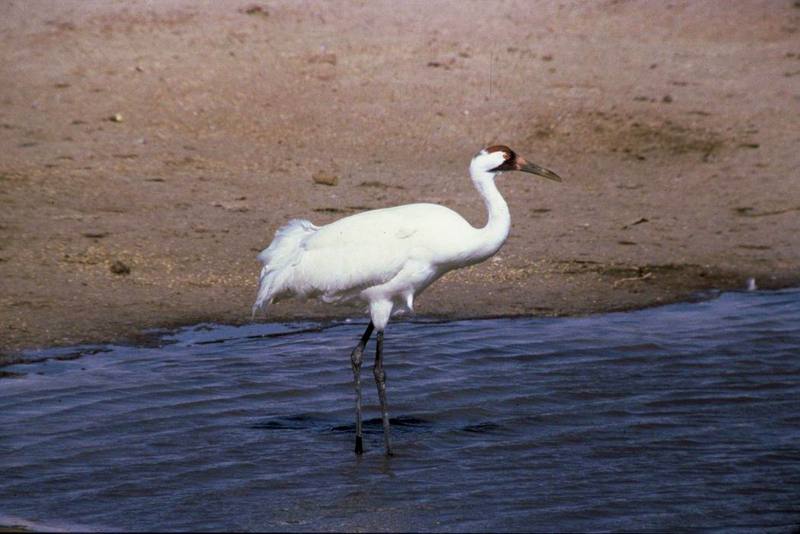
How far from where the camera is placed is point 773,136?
11.6m

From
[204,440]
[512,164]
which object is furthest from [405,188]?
[204,440]

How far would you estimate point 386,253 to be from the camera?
690 centimetres

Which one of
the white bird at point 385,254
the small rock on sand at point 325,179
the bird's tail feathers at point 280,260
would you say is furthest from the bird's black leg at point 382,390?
the small rock on sand at point 325,179

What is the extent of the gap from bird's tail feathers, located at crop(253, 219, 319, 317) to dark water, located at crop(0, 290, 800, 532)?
570mm

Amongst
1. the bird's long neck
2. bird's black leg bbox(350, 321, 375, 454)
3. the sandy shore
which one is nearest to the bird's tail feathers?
bird's black leg bbox(350, 321, 375, 454)

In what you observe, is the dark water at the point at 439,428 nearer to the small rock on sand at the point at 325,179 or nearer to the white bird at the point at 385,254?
the white bird at the point at 385,254

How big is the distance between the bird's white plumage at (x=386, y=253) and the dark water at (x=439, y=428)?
0.65 m

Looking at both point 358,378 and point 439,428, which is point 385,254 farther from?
point 439,428

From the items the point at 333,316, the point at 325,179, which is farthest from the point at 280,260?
the point at 325,179

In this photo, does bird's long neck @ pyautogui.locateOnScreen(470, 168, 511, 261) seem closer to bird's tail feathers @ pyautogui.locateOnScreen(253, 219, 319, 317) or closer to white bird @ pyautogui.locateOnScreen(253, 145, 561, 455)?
white bird @ pyautogui.locateOnScreen(253, 145, 561, 455)

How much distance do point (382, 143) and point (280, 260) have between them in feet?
14.1

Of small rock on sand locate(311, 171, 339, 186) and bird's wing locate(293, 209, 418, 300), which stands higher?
small rock on sand locate(311, 171, 339, 186)

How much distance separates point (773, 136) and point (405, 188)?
10.4ft

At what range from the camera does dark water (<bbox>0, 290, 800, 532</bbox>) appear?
19.6 ft
